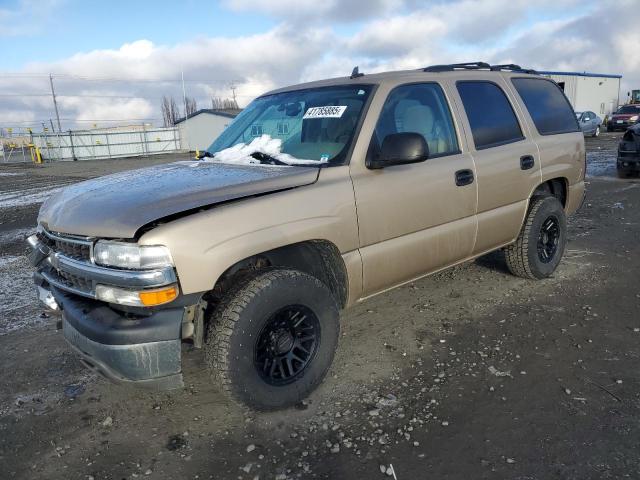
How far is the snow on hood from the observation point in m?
3.31

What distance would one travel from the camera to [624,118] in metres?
31.5

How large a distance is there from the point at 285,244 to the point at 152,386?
989mm

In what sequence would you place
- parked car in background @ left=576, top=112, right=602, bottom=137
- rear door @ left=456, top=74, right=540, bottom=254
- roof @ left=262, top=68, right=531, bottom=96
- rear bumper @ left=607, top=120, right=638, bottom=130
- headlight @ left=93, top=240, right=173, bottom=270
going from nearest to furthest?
1. headlight @ left=93, top=240, right=173, bottom=270
2. roof @ left=262, top=68, right=531, bottom=96
3. rear door @ left=456, top=74, right=540, bottom=254
4. parked car in background @ left=576, top=112, right=602, bottom=137
5. rear bumper @ left=607, top=120, right=638, bottom=130

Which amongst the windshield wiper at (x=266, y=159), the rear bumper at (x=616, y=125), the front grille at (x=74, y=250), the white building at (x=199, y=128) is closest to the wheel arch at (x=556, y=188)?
the windshield wiper at (x=266, y=159)

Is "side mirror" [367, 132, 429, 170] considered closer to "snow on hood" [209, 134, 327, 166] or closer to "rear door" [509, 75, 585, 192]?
"snow on hood" [209, 134, 327, 166]

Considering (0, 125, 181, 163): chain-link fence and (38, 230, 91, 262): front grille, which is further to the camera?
(0, 125, 181, 163): chain-link fence

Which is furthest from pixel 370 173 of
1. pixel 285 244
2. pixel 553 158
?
pixel 553 158

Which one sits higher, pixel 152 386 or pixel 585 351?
pixel 152 386

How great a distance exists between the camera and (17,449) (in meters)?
2.72

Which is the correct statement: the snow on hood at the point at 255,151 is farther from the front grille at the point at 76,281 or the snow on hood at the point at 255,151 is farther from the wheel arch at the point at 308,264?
the front grille at the point at 76,281

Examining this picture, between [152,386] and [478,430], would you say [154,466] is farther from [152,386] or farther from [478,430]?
[478,430]

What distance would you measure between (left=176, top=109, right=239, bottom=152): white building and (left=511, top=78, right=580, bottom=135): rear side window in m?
36.2

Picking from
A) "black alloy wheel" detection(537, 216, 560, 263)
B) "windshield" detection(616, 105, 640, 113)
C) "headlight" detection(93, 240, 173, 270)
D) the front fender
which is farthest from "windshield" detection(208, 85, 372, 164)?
"windshield" detection(616, 105, 640, 113)

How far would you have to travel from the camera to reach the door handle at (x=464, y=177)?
12.2ft
